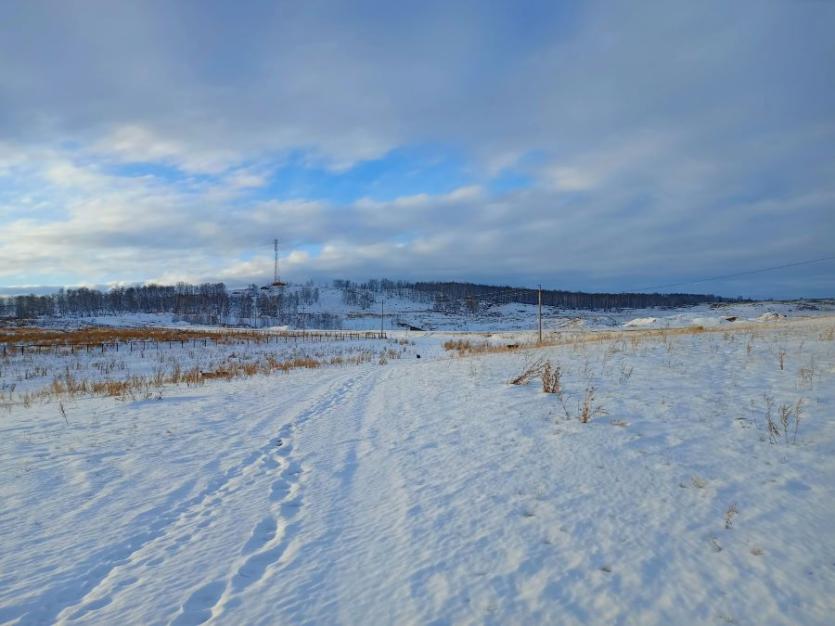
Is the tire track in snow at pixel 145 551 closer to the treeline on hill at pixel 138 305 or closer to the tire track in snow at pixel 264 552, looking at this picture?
the tire track in snow at pixel 264 552

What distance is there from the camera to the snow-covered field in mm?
3273

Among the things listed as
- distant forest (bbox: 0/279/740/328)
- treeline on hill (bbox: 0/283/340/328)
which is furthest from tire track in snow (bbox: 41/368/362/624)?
treeline on hill (bbox: 0/283/340/328)

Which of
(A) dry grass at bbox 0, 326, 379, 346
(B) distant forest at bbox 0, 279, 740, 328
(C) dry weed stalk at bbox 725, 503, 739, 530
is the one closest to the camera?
(C) dry weed stalk at bbox 725, 503, 739, 530

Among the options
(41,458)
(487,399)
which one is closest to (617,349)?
(487,399)

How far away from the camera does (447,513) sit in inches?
Result: 183

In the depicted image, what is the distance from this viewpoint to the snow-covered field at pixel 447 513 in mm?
3273

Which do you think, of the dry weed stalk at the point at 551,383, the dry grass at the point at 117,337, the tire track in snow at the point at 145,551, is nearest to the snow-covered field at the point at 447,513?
the tire track in snow at the point at 145,551

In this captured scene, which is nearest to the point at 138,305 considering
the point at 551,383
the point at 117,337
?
the point at 117,337

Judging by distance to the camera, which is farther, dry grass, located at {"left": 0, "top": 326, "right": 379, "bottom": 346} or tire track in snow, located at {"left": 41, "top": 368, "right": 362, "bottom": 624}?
dry grass, located at {"left": 0, "top": 326, "right": 379, "bottom": 346}

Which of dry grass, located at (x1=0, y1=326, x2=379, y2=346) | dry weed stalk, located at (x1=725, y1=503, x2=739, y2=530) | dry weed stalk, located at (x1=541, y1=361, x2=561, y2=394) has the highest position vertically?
dry weed stalk, located at (x1=541, y1=361, x2=561, y2=394)

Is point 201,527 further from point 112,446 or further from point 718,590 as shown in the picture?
point 718,590

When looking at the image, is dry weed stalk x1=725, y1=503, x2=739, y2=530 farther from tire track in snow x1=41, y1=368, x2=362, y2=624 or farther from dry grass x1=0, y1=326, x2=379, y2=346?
dry grass x1=0, y1=326, x2=379, y2=346

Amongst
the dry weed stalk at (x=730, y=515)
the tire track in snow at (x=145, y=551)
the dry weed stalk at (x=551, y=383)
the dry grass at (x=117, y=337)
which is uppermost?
the dry weed stalk at (x=551, y=383)

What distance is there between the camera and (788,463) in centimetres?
521
